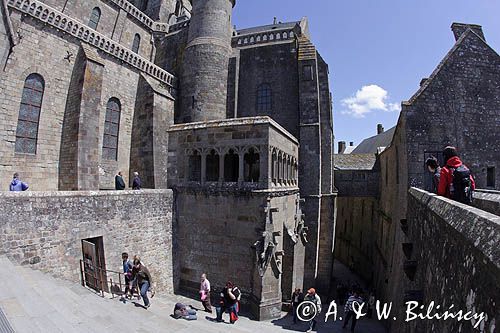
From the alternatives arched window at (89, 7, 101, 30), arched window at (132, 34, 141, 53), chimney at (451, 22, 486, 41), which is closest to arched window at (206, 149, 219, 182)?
chimney at (451, 22, 486, 41)

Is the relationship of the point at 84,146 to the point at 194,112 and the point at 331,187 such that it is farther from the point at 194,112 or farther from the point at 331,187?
the point at 331,187

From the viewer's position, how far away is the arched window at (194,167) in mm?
13123

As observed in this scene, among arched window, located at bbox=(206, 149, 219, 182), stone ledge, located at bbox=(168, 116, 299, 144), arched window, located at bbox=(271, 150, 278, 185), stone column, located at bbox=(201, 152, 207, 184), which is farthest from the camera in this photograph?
arched window, located at bbox=(206, 149, 219, 182)

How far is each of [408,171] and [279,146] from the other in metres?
5.11

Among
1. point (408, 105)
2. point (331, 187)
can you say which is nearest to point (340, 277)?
point (331, 187)

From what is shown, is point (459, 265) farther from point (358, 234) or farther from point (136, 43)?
point (136, 43)

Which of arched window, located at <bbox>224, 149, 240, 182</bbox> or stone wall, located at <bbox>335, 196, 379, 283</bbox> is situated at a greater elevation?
arched window, located at <bbox>224, 149, 240, 182</bbox>

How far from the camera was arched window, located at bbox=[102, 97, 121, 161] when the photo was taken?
634 inches

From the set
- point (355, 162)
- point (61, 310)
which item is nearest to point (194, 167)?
point (61, 310)

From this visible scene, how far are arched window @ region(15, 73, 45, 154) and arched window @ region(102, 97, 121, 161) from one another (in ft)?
10.4

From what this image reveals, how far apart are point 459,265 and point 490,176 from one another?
465 inches

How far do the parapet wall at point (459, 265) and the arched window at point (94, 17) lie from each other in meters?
22.9

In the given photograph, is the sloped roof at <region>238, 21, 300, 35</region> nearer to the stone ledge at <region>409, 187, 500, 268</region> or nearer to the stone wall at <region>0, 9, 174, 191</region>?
the stone wall at <region>0, 9, 174, 191</region>

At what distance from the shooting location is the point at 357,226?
26.1m
